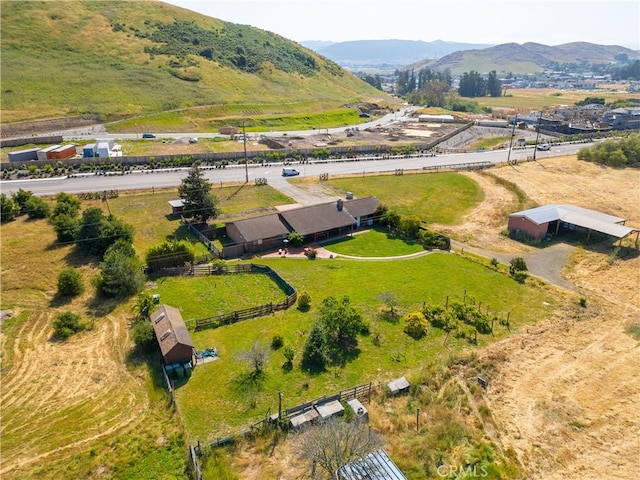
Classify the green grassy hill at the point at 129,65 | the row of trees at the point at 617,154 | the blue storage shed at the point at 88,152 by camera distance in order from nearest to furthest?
the blue storage shed at the point at 88,152 < the row of trees at the point at 617,154 < the green grassy hill at the point at 129,65

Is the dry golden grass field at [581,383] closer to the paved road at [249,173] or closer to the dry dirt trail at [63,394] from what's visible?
the dry dirt trail at [63,394]

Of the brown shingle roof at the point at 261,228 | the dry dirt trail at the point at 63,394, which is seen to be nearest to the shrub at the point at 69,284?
the dry dirt trail at the point at 63,394

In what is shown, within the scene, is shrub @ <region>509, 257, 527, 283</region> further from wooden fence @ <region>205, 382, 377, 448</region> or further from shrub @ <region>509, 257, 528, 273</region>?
wooden fence @ <region>205, 382, 377, 448</region>

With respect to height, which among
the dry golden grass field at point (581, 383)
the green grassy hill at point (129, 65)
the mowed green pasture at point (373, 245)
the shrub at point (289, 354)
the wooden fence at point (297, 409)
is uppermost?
the green grassy hill at point (129, 65)

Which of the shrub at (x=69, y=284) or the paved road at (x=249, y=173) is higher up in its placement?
the paved road at (x=249, y=173)

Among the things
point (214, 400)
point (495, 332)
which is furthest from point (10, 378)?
point (495, 332)

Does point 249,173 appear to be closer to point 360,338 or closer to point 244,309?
point 244,309
